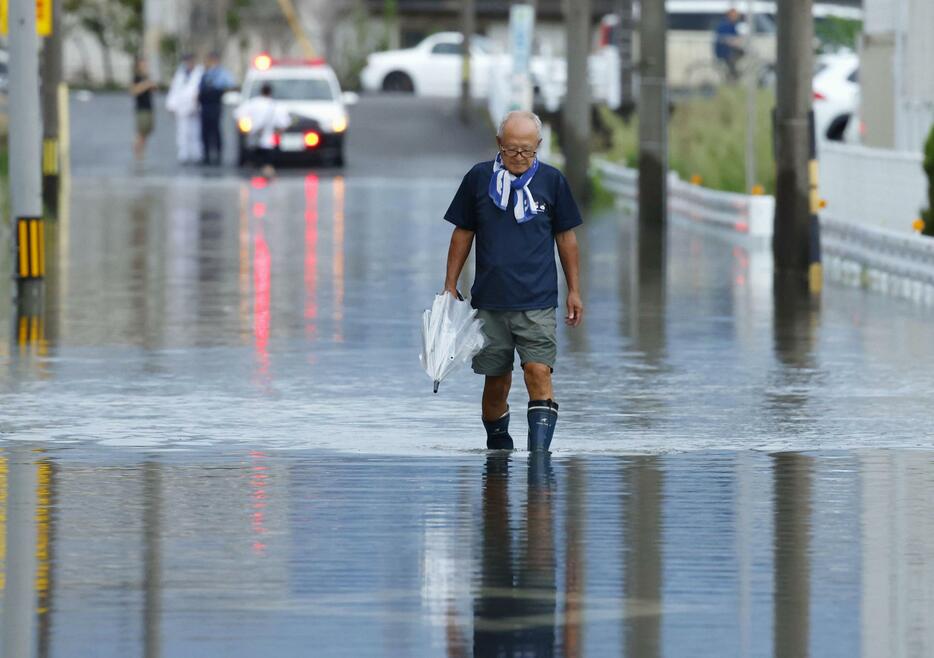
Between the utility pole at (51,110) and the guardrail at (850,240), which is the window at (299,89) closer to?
the utility pole at (51,110)

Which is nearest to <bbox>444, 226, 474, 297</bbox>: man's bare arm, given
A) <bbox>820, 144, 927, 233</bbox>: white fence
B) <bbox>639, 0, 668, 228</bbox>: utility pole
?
<bbox>820, 144, 927, 233</bbox>: white fence

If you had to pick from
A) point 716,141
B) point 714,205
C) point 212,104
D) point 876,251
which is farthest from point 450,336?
point 212,104

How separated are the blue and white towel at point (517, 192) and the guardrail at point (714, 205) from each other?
15.4m

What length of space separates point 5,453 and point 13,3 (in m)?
9.92

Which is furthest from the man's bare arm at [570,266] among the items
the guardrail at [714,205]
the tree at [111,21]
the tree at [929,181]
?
the tree at [111,21]

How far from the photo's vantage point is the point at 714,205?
101ft

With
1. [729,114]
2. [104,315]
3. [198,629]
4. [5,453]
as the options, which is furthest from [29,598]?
[729,114]

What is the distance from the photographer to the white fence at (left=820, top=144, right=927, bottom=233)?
25.2 metres

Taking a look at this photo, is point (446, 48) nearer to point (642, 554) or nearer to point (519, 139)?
point (519, 139)

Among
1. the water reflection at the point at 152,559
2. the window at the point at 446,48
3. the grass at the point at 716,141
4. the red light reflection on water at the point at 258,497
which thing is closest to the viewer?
the water reflection at the point at 152,559

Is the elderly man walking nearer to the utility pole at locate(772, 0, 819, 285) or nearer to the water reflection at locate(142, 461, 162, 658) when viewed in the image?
the water reflection at locate(142, 461, 162, 658)

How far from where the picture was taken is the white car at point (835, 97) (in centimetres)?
4341

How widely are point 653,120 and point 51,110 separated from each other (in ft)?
27.7

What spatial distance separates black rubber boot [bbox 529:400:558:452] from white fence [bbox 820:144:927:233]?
12.8 metres
